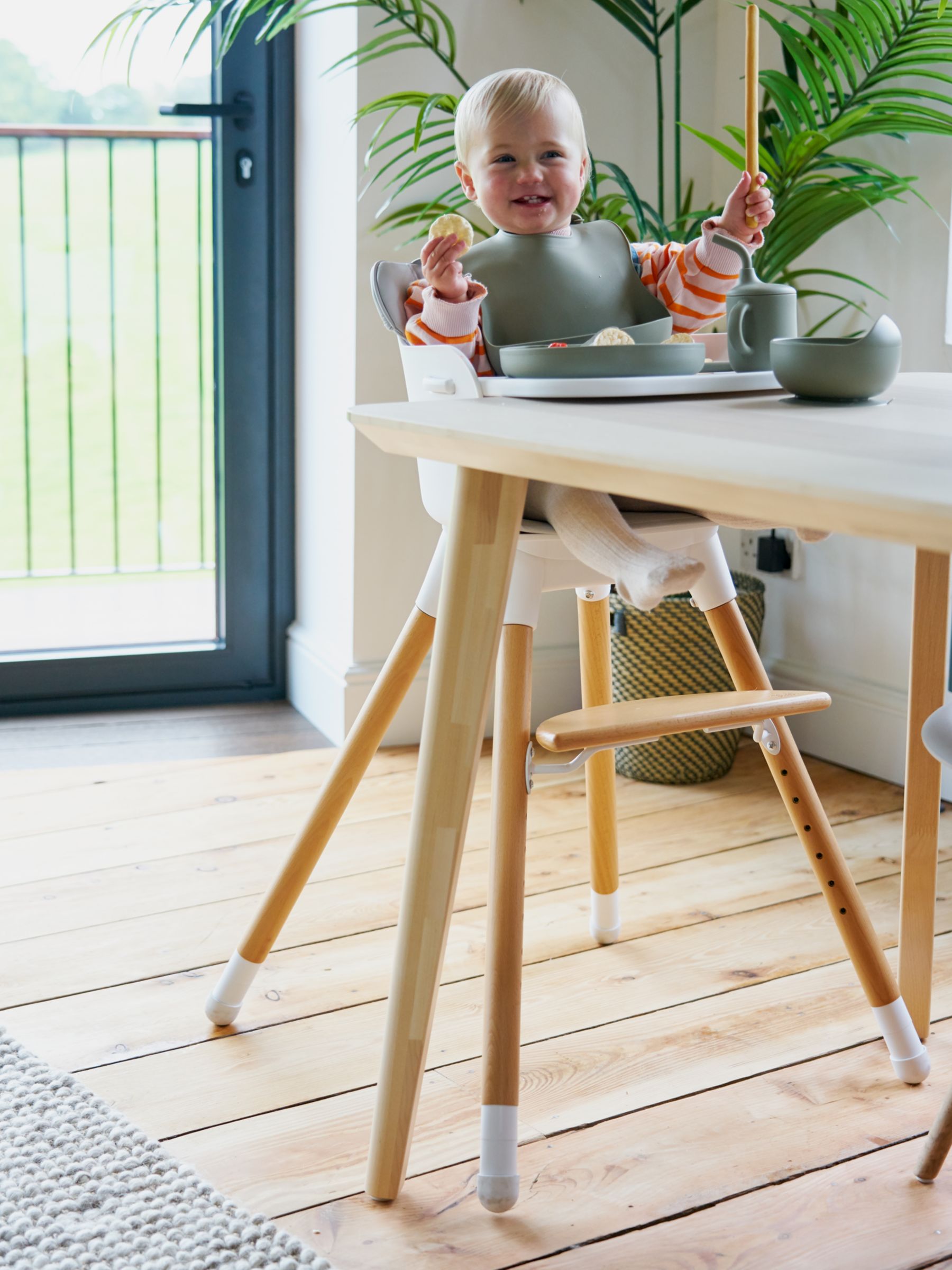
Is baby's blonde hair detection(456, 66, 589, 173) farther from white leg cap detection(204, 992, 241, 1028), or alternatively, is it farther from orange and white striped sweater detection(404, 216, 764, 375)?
white leg cap detection(204, 992, 241, 1028)

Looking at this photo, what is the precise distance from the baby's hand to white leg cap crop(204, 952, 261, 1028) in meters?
0.72

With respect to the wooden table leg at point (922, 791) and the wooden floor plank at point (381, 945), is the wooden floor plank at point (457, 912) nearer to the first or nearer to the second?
the wooden floor plank at point (381, 945)

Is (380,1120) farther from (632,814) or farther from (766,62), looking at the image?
(766,62)

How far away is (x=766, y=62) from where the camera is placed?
7.70 ft

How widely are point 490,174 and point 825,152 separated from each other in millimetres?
1069

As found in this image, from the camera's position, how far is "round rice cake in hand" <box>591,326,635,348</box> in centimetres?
123

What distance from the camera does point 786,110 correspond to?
1.95 metres

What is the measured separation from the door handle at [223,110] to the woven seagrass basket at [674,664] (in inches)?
45.2

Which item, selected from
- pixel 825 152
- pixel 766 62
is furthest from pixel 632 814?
pixel 766 62

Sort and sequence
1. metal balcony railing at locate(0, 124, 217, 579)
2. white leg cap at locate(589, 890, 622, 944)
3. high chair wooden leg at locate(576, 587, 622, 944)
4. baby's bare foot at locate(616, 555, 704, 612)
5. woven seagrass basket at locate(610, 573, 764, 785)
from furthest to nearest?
metal balcony railing at locate(0, 124, 217, 579)
woven seagrass basket at locate(610, 573, 764, 785)
white leg cap at locate(589, 890, 622, 944)
high chair wooden leg at locate(576, 587, 622, 944)
baby's bare foot at locate(616, 555, 704, 612)

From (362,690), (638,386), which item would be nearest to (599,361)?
(638,386)

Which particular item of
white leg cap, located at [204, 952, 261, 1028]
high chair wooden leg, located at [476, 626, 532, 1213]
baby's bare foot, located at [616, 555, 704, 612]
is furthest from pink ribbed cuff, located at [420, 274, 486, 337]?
white leg cap, located at [204, 952, 261, 1028]

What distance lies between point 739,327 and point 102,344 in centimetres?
177

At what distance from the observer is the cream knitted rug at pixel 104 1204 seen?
3.44 feet
